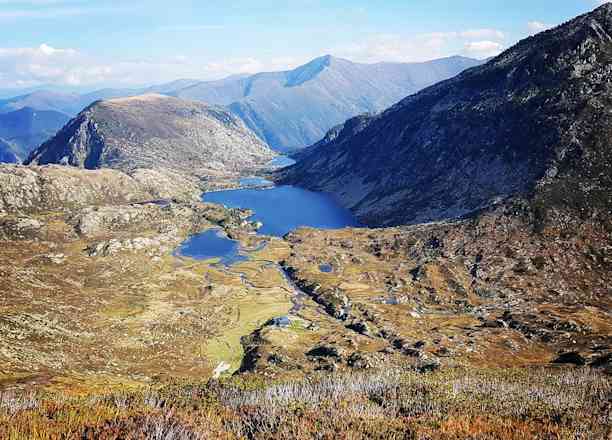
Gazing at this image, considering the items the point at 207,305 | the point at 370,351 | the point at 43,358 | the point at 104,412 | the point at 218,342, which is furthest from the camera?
the point at 207,305

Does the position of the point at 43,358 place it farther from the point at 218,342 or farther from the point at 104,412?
the point at 104,412

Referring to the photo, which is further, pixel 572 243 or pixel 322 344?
pixel 572 243

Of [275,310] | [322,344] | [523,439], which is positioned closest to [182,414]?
[523,439]

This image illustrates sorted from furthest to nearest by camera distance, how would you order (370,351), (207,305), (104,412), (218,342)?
(207,305) < (218,342) < (370,351) < (104,412)

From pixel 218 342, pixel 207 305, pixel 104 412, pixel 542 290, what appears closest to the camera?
pixel 104 412

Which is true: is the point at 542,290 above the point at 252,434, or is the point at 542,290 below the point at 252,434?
below


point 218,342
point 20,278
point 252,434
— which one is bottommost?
point 218,342

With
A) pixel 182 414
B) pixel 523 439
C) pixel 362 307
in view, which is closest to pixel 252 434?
pixel 182 414

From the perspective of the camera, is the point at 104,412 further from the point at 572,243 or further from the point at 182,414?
the point at 572,243

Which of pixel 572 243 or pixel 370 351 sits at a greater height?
pixel 572 243
